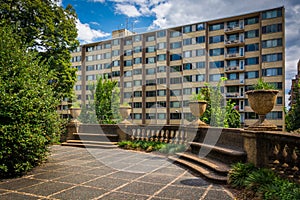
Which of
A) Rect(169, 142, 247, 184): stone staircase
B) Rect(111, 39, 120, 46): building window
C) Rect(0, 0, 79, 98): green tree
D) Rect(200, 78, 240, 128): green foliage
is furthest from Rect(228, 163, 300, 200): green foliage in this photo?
Rect(111, 39, 120, 46): building window

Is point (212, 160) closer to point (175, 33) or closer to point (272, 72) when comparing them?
point (272, 72)

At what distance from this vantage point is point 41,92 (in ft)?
24.8

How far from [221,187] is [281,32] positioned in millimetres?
42035

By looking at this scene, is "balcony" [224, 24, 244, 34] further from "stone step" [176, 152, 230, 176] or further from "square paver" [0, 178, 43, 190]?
"square paver" [0, 178, 43, 190]

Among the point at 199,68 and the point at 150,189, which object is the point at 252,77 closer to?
the point at 199,68

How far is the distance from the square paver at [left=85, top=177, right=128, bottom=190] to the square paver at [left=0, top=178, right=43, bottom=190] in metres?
1.53

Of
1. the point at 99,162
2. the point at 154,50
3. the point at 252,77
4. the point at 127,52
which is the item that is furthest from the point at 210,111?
the point at 127,52

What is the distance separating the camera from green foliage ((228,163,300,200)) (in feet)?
13.4

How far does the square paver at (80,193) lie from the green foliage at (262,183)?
10.4 ft

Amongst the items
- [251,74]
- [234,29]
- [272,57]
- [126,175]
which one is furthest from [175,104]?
[126,175]

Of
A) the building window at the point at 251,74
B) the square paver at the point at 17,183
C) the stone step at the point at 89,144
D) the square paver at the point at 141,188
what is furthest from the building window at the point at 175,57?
the square paver at the point at 17,183

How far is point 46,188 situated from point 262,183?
4.84 m

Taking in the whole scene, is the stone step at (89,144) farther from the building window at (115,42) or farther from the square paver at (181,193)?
the building window at (115,42)

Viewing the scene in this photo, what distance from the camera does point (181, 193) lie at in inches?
202
